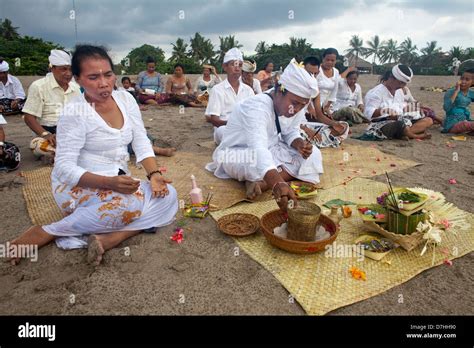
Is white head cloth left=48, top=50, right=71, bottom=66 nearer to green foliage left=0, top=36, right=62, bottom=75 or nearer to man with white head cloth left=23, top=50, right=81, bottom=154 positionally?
man with white head cloth left=23, top=50, right=81, bottom=154

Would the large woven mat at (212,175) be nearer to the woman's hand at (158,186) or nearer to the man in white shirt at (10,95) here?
the woman's hand at (158,186)

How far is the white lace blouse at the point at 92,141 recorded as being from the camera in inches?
99.0

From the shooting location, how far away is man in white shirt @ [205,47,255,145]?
5555 millimetres

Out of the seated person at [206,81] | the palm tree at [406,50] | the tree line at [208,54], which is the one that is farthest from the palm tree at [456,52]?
the seated person at [206,81]

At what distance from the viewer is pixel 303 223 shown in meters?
2.58

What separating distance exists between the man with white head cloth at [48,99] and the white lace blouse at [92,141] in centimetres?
233

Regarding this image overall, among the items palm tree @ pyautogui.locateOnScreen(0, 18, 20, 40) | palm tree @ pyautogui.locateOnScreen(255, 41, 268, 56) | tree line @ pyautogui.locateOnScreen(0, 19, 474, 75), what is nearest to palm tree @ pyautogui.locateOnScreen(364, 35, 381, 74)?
tree line @ pyautogui.locateOnScreen(0, 19, 474, 75)

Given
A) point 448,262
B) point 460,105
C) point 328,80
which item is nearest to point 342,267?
point 448,262

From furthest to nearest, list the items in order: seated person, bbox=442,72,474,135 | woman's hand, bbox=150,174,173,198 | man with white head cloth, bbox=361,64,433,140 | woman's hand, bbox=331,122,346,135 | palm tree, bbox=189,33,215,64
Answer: palm tree, bbox=189,33,215,64
seated person, bbox=442,72,474,135
man with white head cloth, bbox=361,64,433,140
woman's hand, bbox=331,122,346,135
woman's hand, bbox=150,174,173,198

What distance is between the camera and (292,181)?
13.5ft

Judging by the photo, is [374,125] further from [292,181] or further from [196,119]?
[196,119]

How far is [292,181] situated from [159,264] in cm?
211

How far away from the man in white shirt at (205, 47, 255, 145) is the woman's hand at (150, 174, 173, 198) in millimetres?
2707
